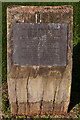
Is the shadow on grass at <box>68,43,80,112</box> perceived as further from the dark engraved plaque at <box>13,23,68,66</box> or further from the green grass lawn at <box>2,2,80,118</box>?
the dark engraved plaque at <box>13,23,68,66</box>

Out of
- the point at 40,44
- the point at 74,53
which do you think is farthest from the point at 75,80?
the point at 40,44

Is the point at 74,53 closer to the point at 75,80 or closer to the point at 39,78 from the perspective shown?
the point at 75,80

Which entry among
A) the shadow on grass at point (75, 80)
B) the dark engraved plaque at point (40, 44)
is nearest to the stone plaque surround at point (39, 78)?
the dark engraved plaque at point (40, 44)

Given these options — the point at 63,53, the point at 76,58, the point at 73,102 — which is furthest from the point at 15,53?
the point at 76,58

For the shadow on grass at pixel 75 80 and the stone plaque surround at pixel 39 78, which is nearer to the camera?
the stone plaque surround at pixel 39 78

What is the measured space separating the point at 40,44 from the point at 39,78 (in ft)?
1.77

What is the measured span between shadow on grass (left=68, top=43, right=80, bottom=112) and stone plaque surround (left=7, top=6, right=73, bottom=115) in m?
0.43

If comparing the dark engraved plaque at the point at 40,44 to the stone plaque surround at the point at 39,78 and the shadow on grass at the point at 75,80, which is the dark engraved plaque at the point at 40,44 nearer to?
the stone plaque surround at the point at 39,78

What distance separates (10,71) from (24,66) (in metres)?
0.24

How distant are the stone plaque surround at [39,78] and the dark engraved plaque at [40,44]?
74 millimetres

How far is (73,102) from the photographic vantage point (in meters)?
3.56

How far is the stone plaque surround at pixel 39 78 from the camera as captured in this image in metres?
2.75

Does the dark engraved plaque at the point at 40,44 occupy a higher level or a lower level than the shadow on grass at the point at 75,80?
higher

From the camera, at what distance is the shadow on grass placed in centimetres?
358
